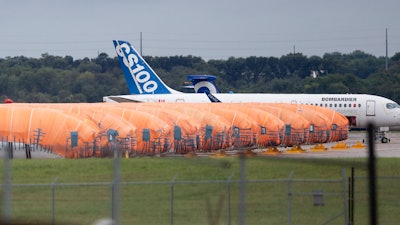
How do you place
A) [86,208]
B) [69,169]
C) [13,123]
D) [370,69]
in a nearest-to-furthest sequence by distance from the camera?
[86,208] → [69,169] → [13,123] → [370,69]

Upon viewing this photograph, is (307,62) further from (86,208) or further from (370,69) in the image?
(86,208)

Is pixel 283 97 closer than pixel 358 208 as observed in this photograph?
No

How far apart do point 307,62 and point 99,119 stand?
367ft

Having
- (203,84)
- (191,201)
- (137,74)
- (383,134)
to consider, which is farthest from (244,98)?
(191,201)

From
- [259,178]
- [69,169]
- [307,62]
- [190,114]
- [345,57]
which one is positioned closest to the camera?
[259,178]

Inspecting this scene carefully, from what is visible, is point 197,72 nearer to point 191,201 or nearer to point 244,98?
point 244,98

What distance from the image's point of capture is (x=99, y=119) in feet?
145

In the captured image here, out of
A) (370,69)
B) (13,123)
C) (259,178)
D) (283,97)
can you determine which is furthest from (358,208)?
(370,69)

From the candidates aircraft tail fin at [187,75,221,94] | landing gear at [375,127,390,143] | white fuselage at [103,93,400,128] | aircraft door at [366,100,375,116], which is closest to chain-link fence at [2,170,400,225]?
white fuselage at [103,93,400,128]

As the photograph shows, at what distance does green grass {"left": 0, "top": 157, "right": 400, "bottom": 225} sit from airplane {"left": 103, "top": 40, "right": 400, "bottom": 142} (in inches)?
1703

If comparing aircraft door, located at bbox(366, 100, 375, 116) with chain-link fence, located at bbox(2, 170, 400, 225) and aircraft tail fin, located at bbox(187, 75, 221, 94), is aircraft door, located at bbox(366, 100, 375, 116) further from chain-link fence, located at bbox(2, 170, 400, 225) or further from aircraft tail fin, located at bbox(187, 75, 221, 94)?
chain-link fence, located at bbox(2, 170, 400, 225)

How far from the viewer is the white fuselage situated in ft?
226

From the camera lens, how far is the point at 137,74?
7962 centimetres

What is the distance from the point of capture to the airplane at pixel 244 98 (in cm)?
6888
